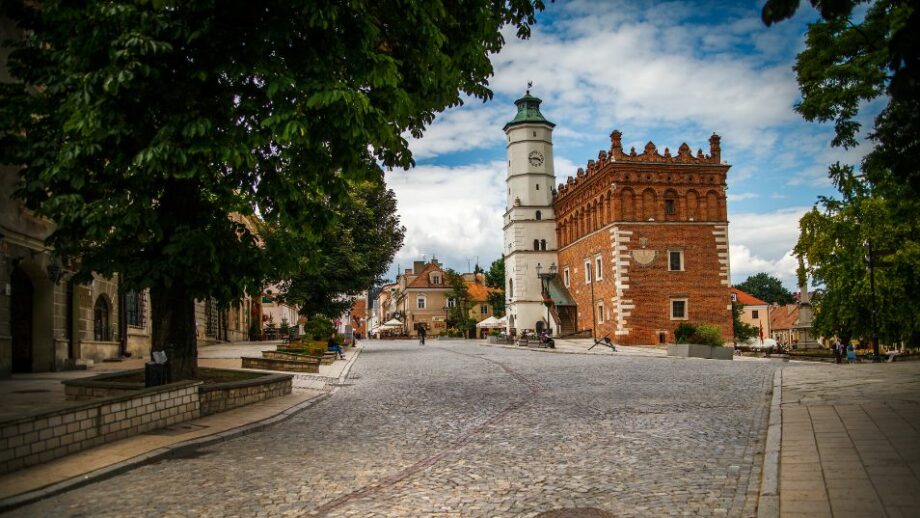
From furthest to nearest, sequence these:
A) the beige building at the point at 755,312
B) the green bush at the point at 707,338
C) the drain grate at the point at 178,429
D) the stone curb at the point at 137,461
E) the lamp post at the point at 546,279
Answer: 1. the beige building at the point at 755,312
2. the lamp post at the point at 546,279
3. the green bush at the point at 707,338
4. the drain grate at the point at 178,429
5. the stone curb at the point at 137,461

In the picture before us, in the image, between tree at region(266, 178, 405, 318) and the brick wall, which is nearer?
tree at region(266, 178, 405, 318)

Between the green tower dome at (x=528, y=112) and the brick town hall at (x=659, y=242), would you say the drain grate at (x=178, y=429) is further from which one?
the green tower dome at (x=528, y=112)

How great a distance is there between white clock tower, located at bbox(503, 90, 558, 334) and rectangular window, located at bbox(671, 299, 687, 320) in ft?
53.8

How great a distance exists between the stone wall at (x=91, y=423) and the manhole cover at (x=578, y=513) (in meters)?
5.61

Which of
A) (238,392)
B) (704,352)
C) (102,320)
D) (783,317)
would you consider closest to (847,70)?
(238,392)

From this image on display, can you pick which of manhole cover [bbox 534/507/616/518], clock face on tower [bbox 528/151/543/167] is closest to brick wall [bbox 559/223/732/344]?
clock face on tower [bbox 528/151/543/167]

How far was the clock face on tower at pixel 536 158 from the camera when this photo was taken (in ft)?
212

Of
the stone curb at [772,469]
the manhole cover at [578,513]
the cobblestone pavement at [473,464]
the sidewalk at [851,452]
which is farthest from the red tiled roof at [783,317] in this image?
the manhole cover at [578,513]

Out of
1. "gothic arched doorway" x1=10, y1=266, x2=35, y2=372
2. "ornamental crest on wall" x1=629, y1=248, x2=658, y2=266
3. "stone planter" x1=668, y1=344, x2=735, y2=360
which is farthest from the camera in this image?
"ornamental crest on wall" x1=629, y1=248, x2=658, y2=266

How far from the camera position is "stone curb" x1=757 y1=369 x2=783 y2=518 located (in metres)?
5.67

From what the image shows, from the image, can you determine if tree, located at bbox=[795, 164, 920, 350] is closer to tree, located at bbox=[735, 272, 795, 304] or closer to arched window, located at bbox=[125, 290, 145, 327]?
arched window, located at bbox=[125, 290, 145, 327]

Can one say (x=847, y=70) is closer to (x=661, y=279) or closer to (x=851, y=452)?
(x=851, y=452)

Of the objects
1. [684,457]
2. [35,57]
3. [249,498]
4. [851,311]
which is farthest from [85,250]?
[851,311]

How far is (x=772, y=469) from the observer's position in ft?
22.9
